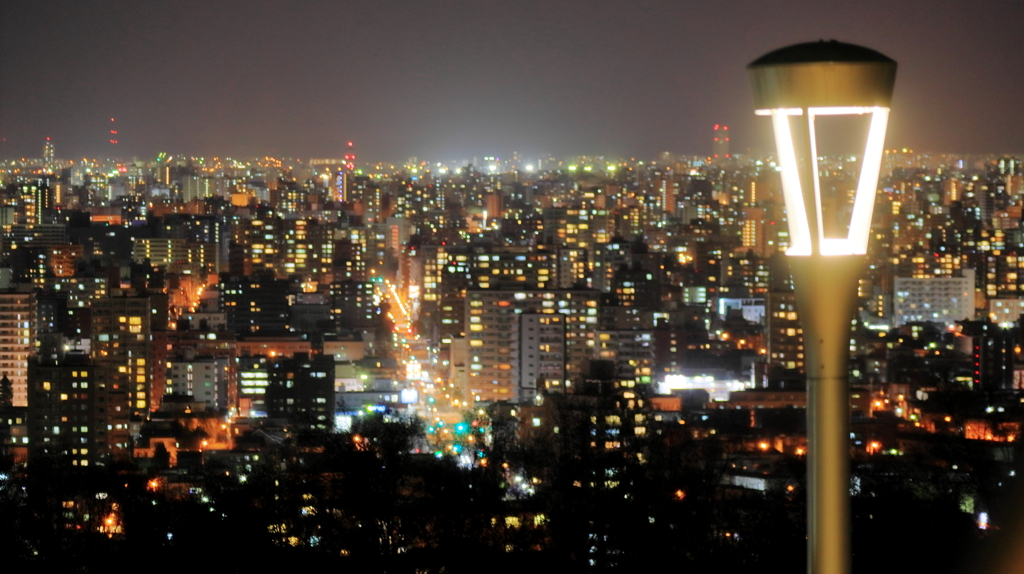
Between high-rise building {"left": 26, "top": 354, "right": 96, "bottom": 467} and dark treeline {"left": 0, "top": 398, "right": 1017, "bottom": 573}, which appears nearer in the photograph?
dark treeline {"left": 0, "top": 398, "right": 1017, "bottom": 573}

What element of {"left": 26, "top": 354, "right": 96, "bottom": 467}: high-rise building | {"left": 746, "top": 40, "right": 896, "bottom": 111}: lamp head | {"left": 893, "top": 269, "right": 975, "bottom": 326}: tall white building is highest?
{"left": 746, "top": 40, "right": 896, "bottom": 111}: lamp head

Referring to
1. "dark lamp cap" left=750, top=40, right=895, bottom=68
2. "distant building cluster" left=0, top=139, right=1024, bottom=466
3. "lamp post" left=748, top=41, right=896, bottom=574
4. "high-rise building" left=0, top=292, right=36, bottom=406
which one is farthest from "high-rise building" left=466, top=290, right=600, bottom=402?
"dark lamp cap" left=750, top=40, right=895, bottom=68

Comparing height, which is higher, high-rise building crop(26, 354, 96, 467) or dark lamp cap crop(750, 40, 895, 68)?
dark lamp cap crop(750, 40, 895, 68)

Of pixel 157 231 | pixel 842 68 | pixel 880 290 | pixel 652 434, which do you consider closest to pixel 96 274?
pixel 157 231

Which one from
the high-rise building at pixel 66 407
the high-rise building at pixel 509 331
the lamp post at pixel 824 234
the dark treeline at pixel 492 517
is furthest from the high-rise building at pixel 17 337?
the lamp post at pixel 824 234

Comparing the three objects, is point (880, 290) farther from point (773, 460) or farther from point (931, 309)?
point (773, 460)

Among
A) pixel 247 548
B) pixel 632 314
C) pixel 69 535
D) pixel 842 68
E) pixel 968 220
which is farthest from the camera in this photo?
pixel 968 220

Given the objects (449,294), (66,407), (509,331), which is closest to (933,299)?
(449,294)

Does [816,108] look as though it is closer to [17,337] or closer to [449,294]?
[17,337]

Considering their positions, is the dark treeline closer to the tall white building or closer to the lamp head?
the lamp head
